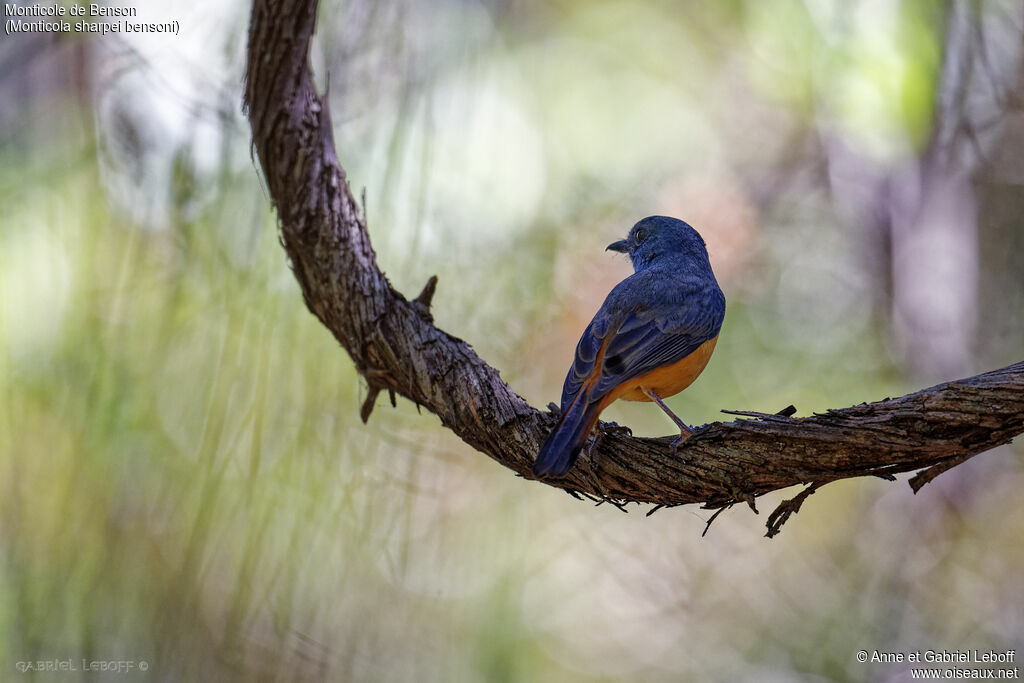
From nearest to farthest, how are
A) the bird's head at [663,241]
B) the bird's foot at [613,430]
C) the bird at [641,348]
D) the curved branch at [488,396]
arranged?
the curved branch at [488,396] → the bird at [641,348] → the bird's foot at [613,430] → the bird's head at [663,241]

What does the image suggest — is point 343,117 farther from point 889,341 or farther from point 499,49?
point 889,341

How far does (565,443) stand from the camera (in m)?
2.15

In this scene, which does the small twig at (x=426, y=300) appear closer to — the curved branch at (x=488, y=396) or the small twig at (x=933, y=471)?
the curved branch at (x=488, y=396)

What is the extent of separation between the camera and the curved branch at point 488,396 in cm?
170

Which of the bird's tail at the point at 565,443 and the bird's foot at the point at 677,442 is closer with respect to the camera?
the bird's foot at the point at 677,442

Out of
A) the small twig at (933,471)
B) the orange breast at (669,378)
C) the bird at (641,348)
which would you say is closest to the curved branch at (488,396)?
the small twig at (933,471)

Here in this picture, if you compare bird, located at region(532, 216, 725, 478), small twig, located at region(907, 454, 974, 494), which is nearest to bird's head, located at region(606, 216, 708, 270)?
bird, located at region(532, 216, 725, 478)

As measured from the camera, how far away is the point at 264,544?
10.9ft

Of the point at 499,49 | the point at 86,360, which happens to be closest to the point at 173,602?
the point at 86,360

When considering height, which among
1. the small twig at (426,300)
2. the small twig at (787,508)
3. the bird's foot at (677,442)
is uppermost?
the small twig at (426,300)

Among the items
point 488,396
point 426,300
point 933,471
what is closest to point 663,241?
point 426,300

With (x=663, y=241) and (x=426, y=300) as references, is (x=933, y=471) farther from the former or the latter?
(x=663, y=241)

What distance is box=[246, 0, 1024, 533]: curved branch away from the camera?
1.70 metres

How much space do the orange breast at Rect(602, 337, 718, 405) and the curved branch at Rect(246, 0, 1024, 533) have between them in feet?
1.53
